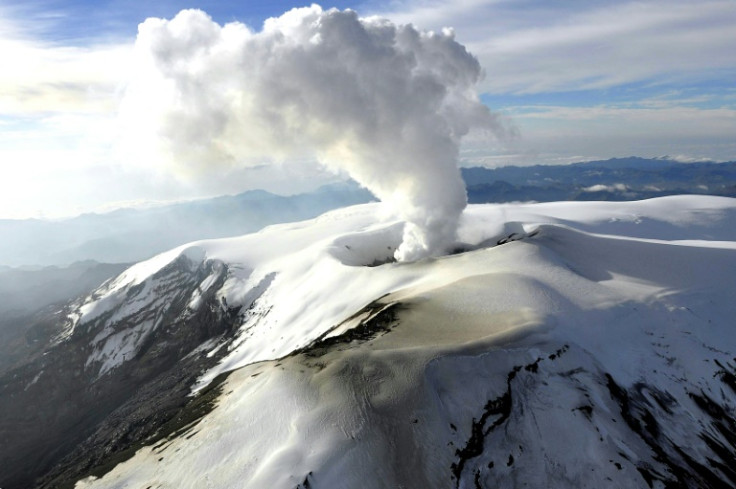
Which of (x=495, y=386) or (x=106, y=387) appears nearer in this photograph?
(x=495, y=386)

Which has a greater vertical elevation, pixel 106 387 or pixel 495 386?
pixel 495 386

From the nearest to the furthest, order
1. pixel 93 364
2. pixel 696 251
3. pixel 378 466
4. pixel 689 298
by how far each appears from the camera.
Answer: pixel 378 466, pixel 689 298, pixel 696 251, pixel 93 364

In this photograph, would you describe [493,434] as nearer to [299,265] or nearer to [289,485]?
[289,485]

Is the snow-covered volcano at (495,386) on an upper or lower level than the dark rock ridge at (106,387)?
upper

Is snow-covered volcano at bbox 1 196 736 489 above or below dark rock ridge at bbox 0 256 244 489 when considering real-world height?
above

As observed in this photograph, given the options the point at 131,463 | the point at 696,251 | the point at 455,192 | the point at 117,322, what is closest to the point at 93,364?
the point at 117,322

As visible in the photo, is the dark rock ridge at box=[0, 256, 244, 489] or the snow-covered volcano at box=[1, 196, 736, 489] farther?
the dark rock ridge at box=[0, 256, 244, 489]

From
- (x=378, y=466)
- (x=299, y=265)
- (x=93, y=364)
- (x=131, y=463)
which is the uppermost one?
(x=378, y=466)

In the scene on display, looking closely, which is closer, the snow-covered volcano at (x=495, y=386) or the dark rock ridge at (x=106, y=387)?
the snow-covered volcano at (x=495, y=386)
